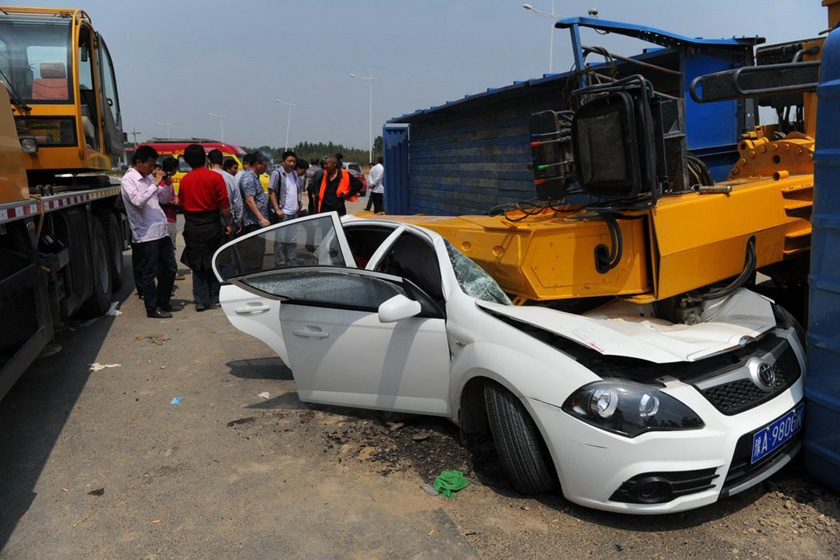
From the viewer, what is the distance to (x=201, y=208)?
7.05m

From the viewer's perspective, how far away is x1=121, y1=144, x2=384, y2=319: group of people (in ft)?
22.6

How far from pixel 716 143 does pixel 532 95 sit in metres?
2.97

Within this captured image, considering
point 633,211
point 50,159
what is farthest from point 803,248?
point 50,159

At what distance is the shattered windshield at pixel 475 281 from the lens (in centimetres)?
368

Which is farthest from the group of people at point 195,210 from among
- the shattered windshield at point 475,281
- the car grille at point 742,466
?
the car grille at point 742,466

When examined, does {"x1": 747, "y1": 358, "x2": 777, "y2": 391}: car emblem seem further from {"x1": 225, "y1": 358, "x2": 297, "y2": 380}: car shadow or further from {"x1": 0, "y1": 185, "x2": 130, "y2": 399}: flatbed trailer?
{"x1": 0, "y1": 185, "x2": 130, "y2": 399}: flatbed trailer

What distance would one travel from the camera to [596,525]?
116 inches

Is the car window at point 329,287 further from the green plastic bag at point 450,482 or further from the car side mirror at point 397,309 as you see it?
the green plastic bag at point 450,482

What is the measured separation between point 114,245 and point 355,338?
5848 mm

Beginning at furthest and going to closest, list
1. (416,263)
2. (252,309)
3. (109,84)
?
(109,84), (252,309), (416,263)

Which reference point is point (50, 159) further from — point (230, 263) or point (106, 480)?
point (106, 480)

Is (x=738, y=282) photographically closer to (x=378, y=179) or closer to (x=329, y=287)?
(x=329, y=287)

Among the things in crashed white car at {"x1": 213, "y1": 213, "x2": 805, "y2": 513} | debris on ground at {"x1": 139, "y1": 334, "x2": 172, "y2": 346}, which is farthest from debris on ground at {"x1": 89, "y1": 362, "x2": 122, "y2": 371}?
crashed white car at {"x1": 213, "y1": 213, "x2": 805, "y2": 513}

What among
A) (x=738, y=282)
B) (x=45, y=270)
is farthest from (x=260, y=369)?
(x=738, y=282)
